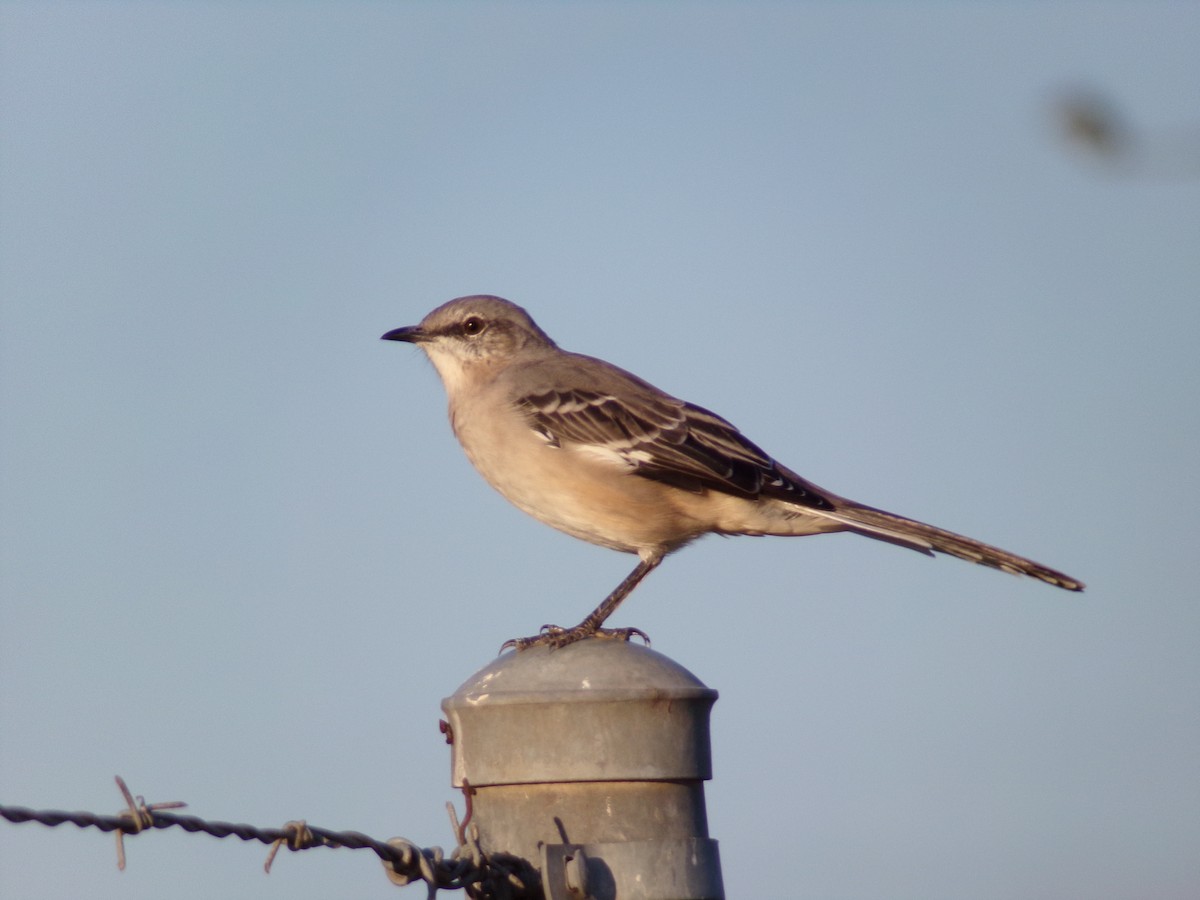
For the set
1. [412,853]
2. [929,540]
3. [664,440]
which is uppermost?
[664,440]

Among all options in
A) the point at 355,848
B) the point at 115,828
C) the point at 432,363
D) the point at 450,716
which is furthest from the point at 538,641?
the point at 432,363

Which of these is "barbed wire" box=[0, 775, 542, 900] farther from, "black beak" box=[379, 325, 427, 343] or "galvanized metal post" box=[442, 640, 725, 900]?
"black beak" box=[379, 325, 427, 343]

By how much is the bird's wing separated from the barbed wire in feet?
12.5

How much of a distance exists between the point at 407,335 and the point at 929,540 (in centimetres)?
382

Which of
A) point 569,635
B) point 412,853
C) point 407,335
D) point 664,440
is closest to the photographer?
point 412,853

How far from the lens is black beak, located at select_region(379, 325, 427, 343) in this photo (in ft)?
30.1

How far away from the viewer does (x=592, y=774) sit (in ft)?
12.2

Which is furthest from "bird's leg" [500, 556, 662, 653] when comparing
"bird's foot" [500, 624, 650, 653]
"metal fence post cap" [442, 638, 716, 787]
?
"metal fence post cap" [442, 638, 716, 787]

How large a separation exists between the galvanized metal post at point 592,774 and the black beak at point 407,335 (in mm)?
5597

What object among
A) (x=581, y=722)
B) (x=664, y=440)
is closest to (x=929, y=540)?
(x=664, y=440)

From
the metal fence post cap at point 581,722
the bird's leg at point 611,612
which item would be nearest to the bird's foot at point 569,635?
the bird's leg at point 611,612

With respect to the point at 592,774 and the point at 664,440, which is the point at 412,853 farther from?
the point at 664,440

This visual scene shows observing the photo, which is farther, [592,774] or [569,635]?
[569,635]

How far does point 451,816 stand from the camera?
389cm
